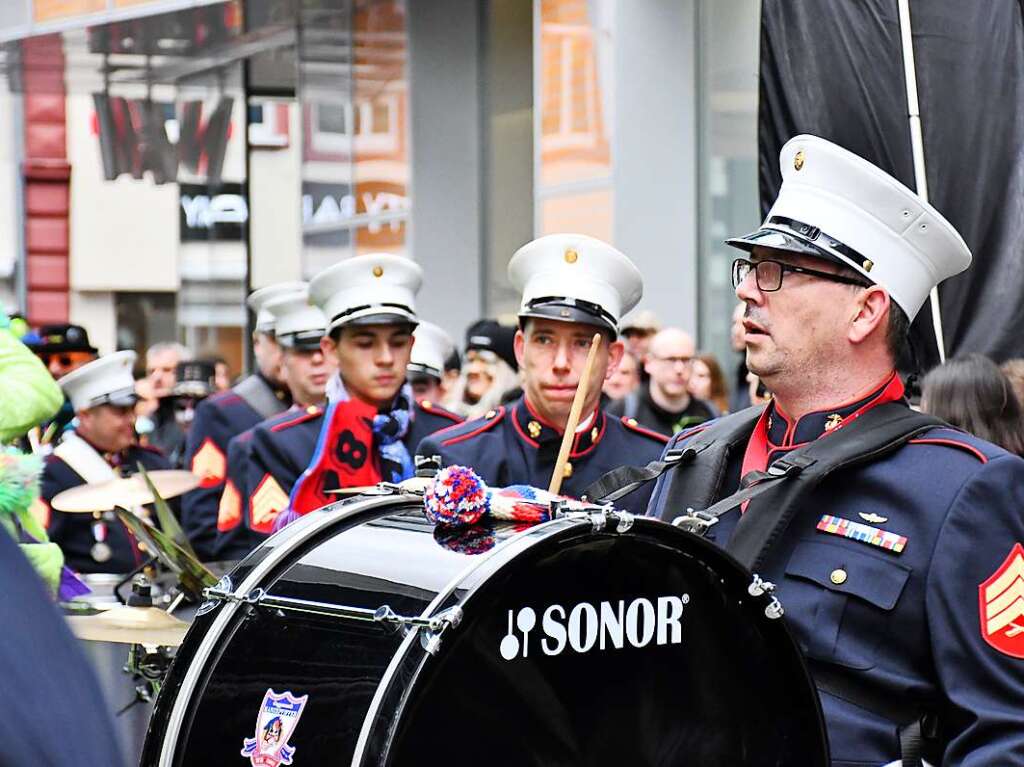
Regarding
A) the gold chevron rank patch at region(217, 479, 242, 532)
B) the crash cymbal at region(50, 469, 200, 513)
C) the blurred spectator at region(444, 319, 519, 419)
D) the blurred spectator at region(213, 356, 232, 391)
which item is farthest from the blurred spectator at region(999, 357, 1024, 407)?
the blurred spectator at region(213, 356, 232, 391)

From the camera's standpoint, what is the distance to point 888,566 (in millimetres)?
2963

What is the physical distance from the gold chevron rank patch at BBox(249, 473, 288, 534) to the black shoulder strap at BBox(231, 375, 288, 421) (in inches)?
88.0

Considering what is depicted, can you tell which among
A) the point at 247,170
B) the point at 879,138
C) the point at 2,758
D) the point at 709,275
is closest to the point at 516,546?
the point at 2,758

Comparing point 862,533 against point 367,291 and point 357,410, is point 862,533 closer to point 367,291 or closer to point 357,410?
point 357,410

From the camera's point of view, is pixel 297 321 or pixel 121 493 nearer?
pixel 121 493

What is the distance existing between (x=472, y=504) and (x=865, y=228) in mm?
1018

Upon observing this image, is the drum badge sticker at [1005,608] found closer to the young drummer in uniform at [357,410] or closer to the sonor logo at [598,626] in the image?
the sonor logo at [598,626]

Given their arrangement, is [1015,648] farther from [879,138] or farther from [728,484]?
[879,138]

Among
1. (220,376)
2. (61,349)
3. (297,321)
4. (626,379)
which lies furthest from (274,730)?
(220,376)

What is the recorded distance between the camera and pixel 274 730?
8.56 ft

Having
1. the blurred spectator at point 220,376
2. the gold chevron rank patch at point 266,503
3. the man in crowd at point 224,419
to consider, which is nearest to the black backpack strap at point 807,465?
the gold chevron rank patch at point 266,503

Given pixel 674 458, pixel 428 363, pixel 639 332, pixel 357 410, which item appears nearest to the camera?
pixel 674 458

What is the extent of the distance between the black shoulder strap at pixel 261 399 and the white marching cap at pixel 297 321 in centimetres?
82

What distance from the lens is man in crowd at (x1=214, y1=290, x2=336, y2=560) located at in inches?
231
